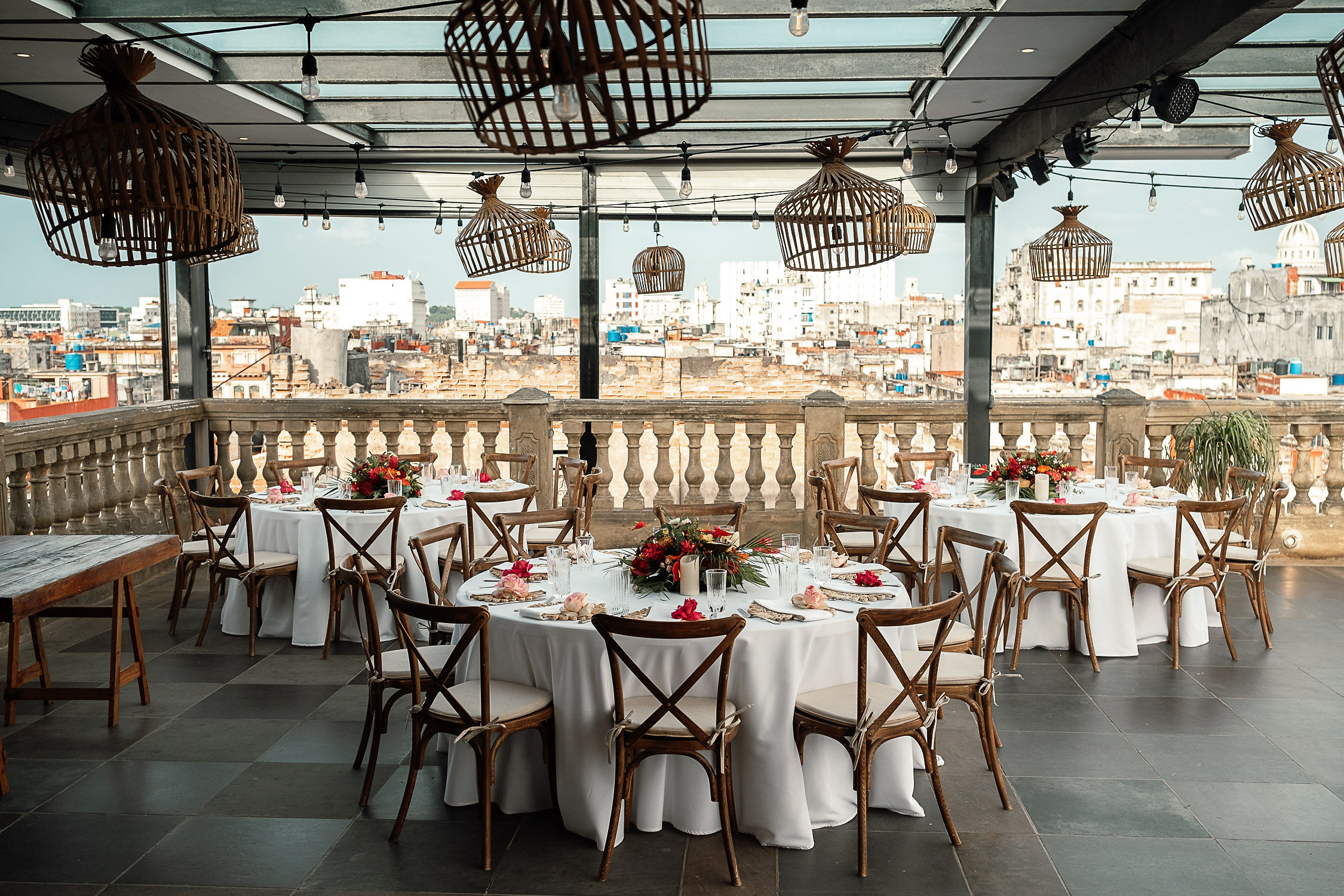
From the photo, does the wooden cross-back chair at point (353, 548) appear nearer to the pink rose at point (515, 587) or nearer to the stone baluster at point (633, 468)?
the pink rose at point (515, 587)

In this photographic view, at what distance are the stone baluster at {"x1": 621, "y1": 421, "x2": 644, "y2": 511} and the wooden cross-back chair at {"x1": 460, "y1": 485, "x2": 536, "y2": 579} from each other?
1.86 m

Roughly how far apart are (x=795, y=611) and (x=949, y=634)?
923 mm

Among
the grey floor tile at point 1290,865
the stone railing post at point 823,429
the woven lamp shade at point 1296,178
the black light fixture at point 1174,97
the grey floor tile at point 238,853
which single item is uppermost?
the black light fixture at point 1174,97

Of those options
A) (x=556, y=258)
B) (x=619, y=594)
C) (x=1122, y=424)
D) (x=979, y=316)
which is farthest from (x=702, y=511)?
(x=979, y=316)

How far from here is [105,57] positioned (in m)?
3.33

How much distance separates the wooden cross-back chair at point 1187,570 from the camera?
5441 millimetres

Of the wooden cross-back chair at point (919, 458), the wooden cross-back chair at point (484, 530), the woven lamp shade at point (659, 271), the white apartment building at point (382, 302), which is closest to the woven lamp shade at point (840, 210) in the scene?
the wooden cross-back chair at point (484, 530)

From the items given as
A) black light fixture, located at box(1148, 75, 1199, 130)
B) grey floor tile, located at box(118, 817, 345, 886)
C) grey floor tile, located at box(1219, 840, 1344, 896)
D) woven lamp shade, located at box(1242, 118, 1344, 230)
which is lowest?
grey floor tile, located at box(1219, 840, 1344, 896)

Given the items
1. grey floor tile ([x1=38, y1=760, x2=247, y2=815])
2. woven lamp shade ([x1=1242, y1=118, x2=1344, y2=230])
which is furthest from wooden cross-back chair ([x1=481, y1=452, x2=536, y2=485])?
woven lamp shade ([x1=1242, y1=118, x2=1344, y2=230])

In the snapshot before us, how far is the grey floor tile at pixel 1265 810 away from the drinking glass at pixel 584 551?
2486 mm

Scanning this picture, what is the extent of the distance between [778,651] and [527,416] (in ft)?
16.4

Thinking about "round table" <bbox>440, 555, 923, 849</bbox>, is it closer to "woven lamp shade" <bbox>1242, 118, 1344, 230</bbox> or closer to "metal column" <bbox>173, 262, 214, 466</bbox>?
"woven lamp shade" <bbox>1242, 118, 1344, 230</bbox>

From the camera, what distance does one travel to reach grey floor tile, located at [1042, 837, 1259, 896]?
124 inches

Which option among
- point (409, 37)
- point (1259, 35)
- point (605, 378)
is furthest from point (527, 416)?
point (1259, 35)
